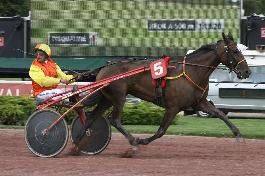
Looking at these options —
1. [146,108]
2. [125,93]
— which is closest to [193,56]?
[125,93]

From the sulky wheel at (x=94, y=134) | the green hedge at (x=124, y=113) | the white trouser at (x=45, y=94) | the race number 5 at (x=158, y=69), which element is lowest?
the green hedge at (x=124, y=113)

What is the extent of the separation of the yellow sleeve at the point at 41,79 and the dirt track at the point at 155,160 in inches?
44.6

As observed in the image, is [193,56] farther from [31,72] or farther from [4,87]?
[4,87]

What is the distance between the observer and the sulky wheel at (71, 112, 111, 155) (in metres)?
13.5

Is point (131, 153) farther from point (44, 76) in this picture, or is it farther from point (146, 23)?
point (146, 23)

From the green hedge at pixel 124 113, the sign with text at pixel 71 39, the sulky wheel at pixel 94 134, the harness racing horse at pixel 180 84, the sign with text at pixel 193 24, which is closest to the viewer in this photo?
the harness racing horse at pixel 180 84

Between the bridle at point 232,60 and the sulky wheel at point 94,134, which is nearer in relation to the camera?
the bridle at point 232,60

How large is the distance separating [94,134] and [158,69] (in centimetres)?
157

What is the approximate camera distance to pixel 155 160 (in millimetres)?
12469

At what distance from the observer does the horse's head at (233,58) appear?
13250 mm

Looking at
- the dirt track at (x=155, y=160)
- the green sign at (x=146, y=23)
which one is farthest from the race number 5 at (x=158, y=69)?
the green sign at (x=146, y=23)

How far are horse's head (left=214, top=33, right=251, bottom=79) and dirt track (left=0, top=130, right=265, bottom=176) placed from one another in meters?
1.29

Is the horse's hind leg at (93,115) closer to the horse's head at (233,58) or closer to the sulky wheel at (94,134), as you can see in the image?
the sulky wheel at (94,134)

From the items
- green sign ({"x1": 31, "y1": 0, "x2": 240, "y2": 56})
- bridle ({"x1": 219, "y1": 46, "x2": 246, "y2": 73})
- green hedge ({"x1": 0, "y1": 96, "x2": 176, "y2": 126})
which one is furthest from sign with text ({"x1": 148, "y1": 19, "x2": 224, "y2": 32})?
bridle ({"x1": 219, "y1": 46, "x2": 246, "y2": 73})
